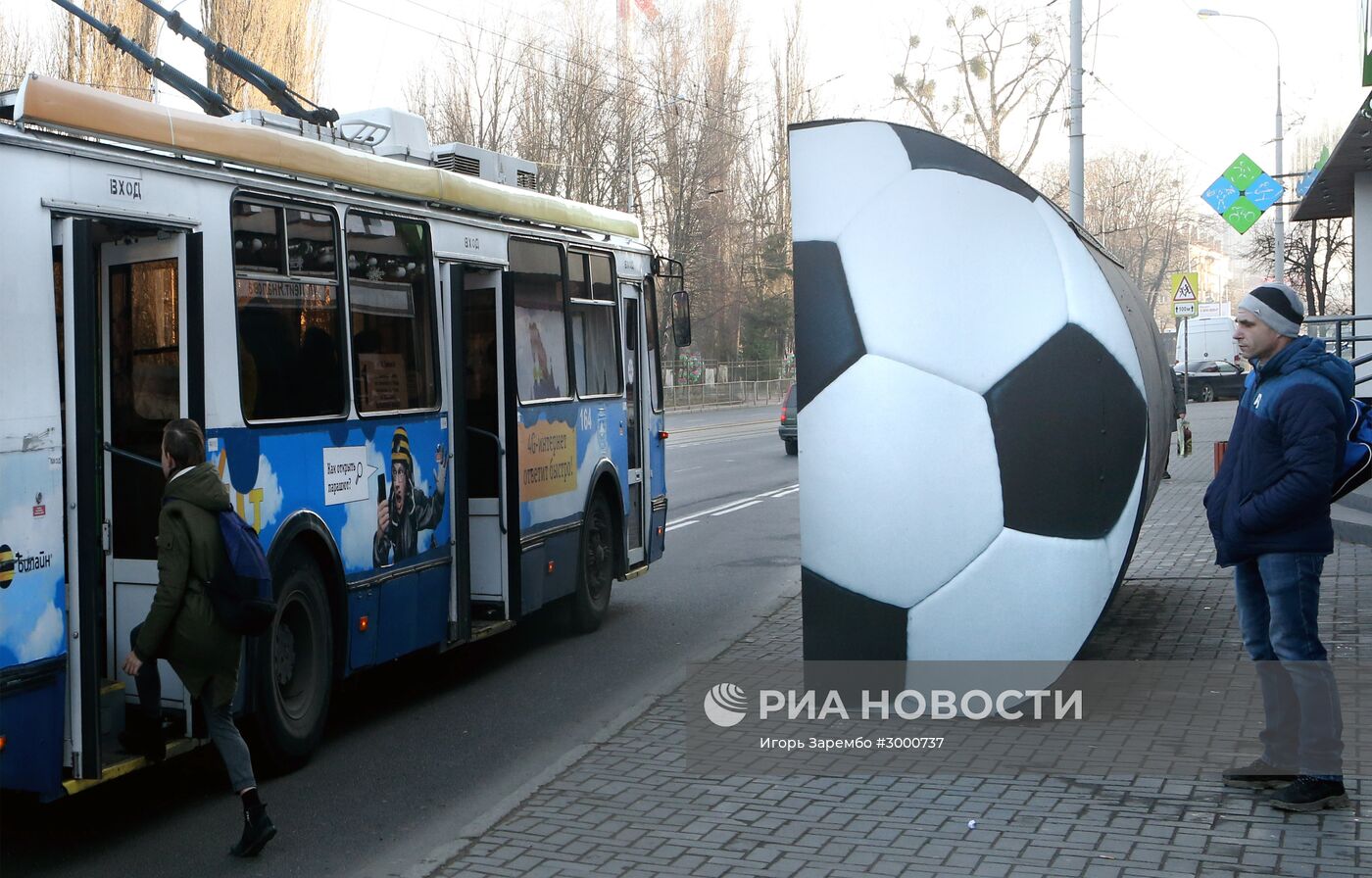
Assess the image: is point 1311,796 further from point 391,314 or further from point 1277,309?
point 391,314

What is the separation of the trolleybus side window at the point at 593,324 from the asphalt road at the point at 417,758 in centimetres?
182

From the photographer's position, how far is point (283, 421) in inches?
263

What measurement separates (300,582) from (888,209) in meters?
3.33

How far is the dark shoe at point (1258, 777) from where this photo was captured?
554 cm

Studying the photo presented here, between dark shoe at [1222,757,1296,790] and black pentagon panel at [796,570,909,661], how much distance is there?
1695 millimetres

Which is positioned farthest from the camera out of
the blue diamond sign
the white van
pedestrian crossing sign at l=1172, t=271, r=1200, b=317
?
the white van

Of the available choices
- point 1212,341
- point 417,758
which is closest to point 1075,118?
point 417,758

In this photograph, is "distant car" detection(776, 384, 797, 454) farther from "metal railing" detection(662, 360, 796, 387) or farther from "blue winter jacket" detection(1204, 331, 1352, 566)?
"metal railing" detection(662, 360, 796, 387)

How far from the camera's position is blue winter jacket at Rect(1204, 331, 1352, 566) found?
521 cm

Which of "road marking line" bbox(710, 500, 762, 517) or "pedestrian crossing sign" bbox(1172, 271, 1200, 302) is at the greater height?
"pedestrian crossing sign" bbox(1172, 271, 1200, 302)

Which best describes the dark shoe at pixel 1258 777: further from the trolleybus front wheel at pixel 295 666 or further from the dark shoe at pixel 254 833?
the trolleybus front wheel at pixel 295 666

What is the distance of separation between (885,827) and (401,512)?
11.4ft

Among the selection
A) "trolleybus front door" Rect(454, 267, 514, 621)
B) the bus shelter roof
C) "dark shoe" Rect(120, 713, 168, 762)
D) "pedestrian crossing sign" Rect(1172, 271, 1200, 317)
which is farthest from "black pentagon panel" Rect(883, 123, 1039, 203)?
"pedestrian crossing sign" Rect(1172, 271, 1200, 317)

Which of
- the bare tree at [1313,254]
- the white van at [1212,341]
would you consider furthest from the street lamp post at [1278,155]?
the white van at [1212,341]
